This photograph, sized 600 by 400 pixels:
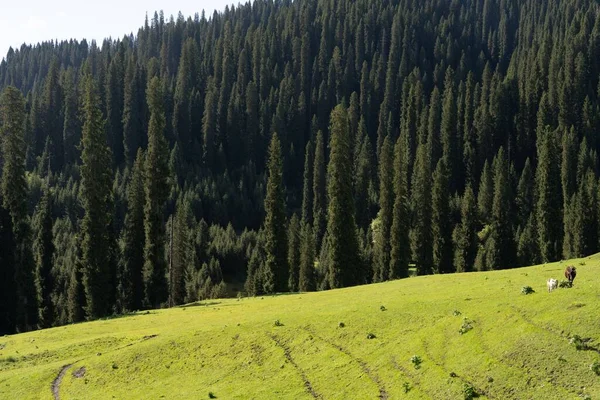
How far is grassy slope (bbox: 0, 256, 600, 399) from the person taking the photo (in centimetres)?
2858

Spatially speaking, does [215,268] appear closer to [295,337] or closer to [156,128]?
[156,128]

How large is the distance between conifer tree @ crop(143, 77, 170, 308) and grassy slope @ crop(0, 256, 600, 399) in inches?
977

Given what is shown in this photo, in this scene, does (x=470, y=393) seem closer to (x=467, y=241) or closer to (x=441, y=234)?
(x=441, y=234)

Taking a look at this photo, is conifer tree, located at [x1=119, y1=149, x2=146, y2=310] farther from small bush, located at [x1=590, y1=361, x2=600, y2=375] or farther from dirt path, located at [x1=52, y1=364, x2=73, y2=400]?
small bush, located at [x1=590, y1=361, x2=600, y2=375]

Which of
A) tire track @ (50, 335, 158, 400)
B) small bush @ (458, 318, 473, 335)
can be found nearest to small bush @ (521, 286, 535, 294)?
small bush @ (458, 318, 473, 335)

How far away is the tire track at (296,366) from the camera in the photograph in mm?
32797

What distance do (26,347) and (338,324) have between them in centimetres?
2995

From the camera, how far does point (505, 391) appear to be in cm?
2675

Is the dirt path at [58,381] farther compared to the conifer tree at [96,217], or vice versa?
the conifer tree at [96,217]

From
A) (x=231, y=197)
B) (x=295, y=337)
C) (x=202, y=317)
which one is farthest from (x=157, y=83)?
(x=231, y=197)

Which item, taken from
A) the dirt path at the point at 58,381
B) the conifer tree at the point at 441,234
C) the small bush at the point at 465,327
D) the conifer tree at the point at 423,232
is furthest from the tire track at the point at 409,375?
the conifer tree at the point at 441,234

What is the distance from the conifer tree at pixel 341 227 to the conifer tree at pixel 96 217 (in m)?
30.3

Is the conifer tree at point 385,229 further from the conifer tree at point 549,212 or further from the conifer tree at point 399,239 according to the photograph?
the conifer tree at point 549,212

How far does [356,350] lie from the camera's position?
36844mm
